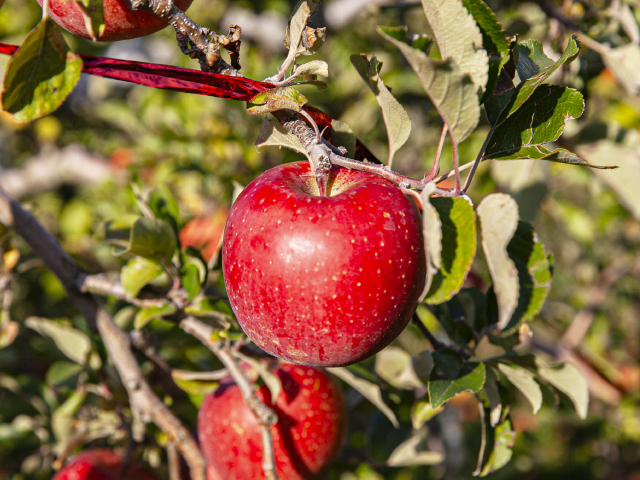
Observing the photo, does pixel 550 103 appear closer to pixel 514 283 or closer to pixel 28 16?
pixel 514 283

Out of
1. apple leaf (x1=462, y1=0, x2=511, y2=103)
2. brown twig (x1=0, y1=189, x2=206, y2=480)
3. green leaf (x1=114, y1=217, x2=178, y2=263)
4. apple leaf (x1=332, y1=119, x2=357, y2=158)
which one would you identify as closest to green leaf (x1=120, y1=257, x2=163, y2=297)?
green leaf (x1=114, y1=217, x2=178, y2=263)

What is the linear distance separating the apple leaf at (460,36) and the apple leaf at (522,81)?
77 mm

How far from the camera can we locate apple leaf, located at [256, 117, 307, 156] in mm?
657

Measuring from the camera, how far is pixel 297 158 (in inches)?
45.4

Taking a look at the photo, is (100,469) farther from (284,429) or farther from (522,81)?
(522,81)

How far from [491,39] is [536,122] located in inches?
4.4

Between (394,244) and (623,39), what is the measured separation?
1126 mm

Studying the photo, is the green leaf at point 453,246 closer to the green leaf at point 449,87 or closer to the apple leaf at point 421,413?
the green leaf at point 449,87

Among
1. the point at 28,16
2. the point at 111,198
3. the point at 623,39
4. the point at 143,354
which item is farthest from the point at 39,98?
the point at 28,16

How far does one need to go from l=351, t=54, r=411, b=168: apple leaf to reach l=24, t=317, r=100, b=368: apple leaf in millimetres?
861

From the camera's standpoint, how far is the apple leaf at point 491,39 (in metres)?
0.59

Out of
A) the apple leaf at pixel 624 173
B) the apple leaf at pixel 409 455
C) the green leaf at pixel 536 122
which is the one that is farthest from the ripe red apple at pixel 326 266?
the apple leaf at pixel 624 173

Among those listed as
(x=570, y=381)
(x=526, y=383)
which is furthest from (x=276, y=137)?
(x=570, y=381)

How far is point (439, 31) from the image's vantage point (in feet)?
1.83
